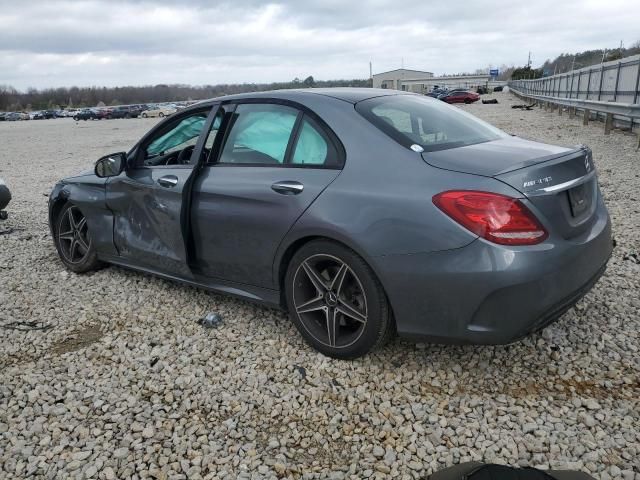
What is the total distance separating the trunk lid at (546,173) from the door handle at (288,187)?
79 centimetres

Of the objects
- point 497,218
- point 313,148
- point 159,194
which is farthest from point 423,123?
point 159,194

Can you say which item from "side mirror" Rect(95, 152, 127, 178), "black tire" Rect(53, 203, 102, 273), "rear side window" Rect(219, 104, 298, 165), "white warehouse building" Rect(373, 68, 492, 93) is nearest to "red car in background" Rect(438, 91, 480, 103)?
"white warehouse building" Rect(373, 68, 492, 93)

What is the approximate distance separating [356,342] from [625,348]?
1.65 m

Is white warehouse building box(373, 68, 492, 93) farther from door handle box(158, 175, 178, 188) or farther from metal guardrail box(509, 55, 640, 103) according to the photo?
door handle box(158, 175, 178, 188)

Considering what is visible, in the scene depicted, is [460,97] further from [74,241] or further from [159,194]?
[159,194]

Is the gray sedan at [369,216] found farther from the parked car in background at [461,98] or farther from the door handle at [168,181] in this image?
the parked car in background at [461,98]

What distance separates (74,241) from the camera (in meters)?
5.26

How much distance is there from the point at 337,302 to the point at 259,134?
4.32 ft

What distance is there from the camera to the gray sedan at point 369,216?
2.70 meters

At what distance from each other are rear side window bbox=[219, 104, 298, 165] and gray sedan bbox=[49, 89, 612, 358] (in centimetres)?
1

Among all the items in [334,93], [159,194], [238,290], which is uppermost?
[334,93]

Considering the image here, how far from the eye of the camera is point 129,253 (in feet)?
15.3

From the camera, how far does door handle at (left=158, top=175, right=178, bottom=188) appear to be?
4.02m

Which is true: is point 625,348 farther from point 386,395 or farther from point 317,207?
point 317,207
